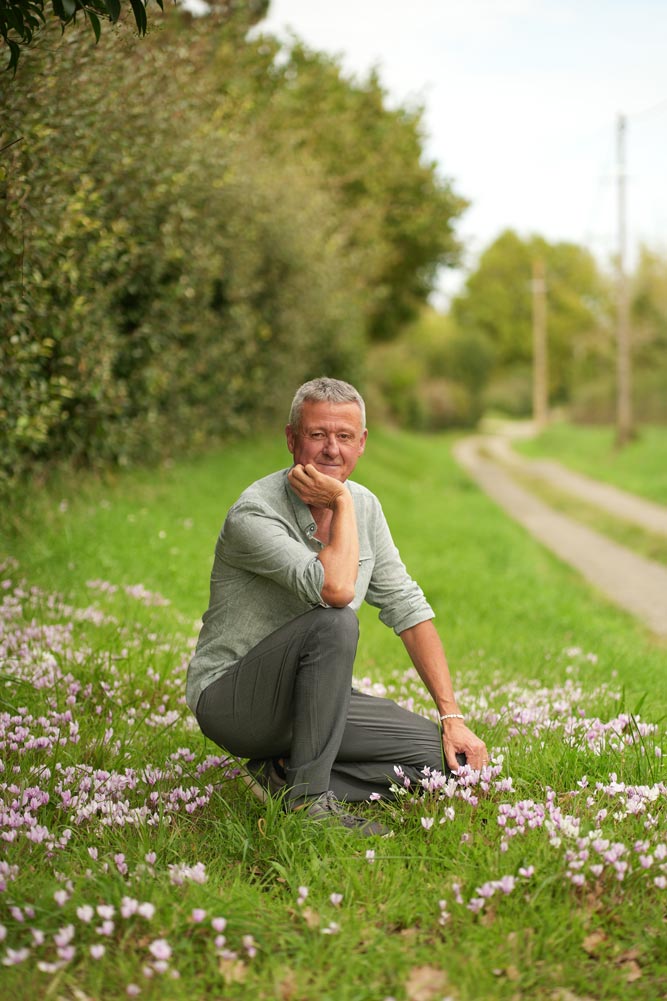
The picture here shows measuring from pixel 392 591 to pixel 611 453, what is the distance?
28.3 meters

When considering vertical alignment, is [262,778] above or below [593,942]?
above

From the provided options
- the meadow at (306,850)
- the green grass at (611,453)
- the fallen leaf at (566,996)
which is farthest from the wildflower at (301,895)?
the green grass at (611,453)

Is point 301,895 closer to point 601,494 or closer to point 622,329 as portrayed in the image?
point 601,494

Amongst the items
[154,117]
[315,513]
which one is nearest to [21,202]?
[154,117]

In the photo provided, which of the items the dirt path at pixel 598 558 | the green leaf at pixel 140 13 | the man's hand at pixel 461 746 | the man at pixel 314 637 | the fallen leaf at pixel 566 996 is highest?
the green leaf at pixel 140 13

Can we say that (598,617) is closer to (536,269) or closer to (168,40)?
(168,40)

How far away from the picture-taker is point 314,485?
146 inches

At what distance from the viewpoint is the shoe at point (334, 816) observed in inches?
140

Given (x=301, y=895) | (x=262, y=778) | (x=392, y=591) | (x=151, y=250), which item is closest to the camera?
(x=301, y=895)

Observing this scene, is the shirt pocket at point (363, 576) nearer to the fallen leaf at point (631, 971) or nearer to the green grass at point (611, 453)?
the fallen leaf at point (631, 971)

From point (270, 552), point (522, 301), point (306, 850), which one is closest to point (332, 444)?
point (270, 552)

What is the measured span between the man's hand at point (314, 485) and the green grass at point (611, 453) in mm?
16365

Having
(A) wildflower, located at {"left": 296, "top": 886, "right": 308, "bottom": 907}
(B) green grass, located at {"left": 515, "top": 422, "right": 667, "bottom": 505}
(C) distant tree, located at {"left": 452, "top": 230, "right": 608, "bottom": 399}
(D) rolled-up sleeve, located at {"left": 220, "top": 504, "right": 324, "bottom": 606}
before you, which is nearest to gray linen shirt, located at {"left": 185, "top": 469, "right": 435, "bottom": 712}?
(D) rolled-up sleeve, located at {"left": 220, "top": 504, "right": 324, "bottom": 606}

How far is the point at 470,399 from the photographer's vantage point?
59.2 meters
